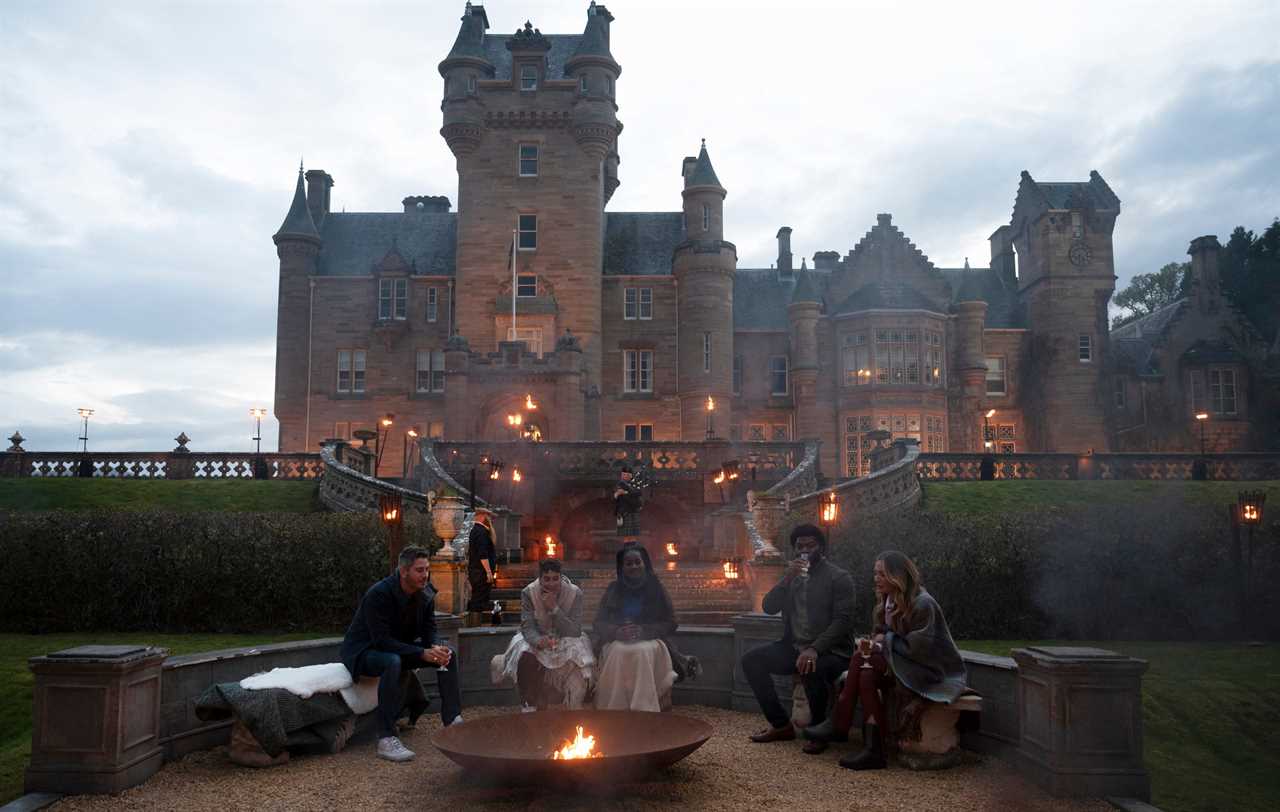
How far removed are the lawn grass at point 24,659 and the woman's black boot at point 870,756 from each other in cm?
691

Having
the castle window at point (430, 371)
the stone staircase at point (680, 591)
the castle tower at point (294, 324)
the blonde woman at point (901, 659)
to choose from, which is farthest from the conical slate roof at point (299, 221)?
the blonde woman at point (901, 659)

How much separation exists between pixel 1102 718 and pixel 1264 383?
4742cm

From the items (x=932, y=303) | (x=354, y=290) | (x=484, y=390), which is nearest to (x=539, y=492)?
(x=484, y=390)

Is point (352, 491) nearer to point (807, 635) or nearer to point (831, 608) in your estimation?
point (807, 635)

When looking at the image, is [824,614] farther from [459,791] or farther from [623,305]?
[623,305]

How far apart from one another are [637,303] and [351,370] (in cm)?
1435

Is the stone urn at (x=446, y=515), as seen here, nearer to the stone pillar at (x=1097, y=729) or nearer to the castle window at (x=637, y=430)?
the stone pillar at (x=1097, y=729)

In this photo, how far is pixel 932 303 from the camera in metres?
45.5

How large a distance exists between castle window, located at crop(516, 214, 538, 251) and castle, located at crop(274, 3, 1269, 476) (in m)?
0.10

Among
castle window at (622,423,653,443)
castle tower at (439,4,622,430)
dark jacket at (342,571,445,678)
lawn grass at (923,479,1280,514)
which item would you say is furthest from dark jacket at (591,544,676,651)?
castle window at (622,423,653,443)

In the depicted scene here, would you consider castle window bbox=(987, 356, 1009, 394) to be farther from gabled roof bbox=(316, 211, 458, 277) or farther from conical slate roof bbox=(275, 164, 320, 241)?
conical slate roof bbox=(275, 164, 320, 241)

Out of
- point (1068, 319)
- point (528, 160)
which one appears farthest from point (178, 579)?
point (1068, 319)

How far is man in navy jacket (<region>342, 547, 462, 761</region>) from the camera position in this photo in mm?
8734

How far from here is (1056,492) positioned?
26109 mm
